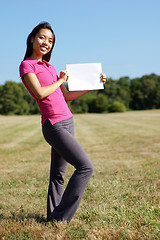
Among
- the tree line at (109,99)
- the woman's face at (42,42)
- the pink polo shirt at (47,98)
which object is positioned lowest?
the tree line at (109,99)

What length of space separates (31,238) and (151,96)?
302 feet

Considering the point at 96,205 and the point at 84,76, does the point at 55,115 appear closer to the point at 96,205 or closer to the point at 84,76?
the point at 84,76

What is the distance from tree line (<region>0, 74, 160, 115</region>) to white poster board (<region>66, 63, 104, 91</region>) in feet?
224

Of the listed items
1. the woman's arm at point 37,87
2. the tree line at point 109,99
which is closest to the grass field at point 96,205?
the woman's arm at point 37,87

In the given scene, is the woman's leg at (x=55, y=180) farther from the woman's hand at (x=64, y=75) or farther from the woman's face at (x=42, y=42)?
the woman's face at (x=42, y=42)

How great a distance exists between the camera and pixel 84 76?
3.13 metres

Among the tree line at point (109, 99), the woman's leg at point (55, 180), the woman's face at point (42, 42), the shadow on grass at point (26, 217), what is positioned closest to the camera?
the woman's face at point (42, 42)

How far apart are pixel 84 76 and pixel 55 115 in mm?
598

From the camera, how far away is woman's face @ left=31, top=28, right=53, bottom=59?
122 inches

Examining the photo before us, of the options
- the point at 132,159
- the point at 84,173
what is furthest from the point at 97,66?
the point at 132,159

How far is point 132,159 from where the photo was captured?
26.9ft

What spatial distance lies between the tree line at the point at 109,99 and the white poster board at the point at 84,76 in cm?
6832

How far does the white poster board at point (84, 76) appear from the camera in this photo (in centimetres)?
309

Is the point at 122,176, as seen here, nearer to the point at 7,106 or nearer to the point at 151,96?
the point at 7,106
